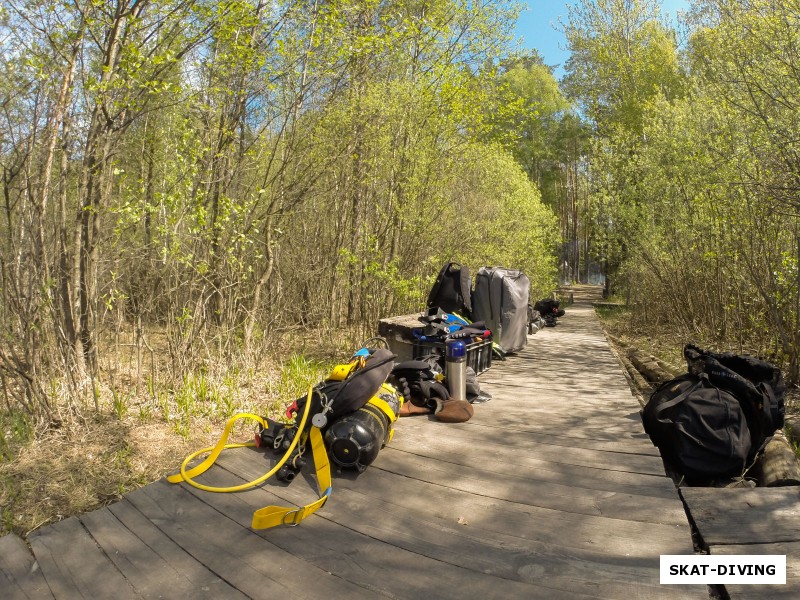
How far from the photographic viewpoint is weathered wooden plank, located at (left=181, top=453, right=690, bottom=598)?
2078 mm

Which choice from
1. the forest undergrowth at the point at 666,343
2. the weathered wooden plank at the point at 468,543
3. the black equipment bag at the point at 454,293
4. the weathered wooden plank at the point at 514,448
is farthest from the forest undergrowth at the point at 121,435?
the forest undergrowth at the point at 666,343

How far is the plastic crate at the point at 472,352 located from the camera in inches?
212

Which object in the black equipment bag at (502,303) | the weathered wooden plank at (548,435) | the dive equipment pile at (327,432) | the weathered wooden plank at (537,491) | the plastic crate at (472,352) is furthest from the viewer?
the black equipment bag at (502,303)

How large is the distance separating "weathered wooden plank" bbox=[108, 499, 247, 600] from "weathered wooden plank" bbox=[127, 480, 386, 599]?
0.03m

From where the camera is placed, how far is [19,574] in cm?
223

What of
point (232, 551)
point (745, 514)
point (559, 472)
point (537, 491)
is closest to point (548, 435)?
point (559, 472)

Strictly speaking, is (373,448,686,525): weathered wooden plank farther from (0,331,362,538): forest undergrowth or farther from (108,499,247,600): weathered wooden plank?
(0,331,362,538): forest undergrowth

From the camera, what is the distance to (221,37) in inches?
194

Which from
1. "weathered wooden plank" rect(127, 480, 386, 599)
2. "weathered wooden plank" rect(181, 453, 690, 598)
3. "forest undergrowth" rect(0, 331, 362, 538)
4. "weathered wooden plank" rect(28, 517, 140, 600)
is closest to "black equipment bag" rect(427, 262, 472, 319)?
"forest undergrowth" rect(0, 331, 362, 538)

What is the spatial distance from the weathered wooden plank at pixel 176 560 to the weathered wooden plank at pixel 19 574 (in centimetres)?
38

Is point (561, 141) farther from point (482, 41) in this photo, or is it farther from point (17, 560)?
point (17, 560)

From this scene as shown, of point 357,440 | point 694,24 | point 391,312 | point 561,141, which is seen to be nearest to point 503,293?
point 391,312

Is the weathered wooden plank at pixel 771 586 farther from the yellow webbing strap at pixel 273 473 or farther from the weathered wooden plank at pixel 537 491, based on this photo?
the yellow webbing strap at pixel 273 473

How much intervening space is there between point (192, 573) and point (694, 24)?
16.9 m
